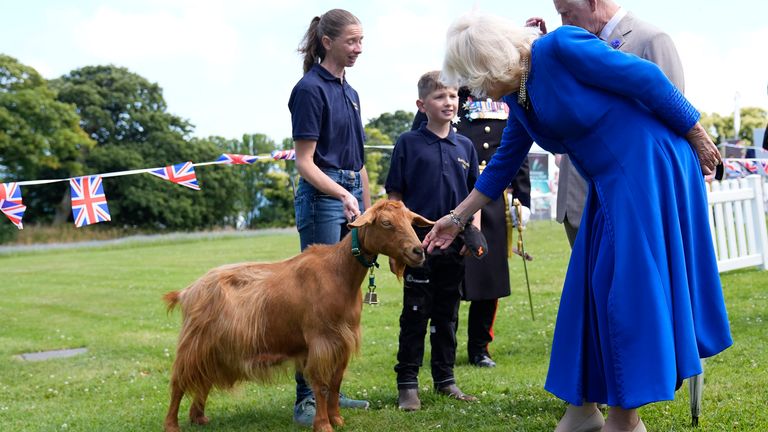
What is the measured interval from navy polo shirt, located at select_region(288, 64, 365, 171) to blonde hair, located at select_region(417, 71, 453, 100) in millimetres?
569

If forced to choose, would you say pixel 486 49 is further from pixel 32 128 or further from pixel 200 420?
pixel 32 128

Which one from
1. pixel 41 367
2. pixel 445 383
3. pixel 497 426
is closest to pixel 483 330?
pixel 445 383

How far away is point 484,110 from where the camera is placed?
6.71m

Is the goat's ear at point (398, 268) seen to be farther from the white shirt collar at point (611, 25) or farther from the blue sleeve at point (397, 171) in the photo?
the white shirt collar at point (611, 25)

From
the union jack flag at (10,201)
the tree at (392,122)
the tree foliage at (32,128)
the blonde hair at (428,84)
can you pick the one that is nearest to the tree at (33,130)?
the tree foliage at (32,128)

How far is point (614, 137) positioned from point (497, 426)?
78.3 inches

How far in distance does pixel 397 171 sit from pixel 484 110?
5.45 ft

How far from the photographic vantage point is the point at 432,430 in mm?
4531

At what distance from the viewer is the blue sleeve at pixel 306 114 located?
15.5ft

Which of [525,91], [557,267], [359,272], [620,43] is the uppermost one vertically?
[620,43]

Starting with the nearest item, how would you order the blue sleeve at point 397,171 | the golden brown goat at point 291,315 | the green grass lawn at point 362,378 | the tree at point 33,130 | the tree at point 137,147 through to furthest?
the golden brown goat at point 291,315 < the green grass lawn at point 362,378 < the blue sleeve at point 397,171 < the tree at point 33,130 < the tree at point 137,147

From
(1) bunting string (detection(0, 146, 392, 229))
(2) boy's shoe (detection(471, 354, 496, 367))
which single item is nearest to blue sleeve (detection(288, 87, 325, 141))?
(2) boy's shoe (detection(471, 354, 496, 367))

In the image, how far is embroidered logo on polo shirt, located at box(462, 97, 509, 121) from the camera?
Result: 6.70 meters

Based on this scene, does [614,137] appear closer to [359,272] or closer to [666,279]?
[666,279]
